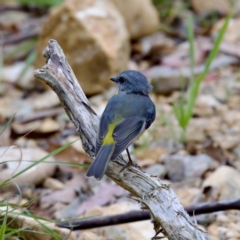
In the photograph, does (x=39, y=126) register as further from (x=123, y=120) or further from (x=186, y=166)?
(x=123, y=120)

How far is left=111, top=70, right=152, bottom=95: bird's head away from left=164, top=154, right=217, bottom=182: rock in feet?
4.08

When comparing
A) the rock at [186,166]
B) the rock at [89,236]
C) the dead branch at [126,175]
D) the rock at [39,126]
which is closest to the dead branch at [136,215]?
the rock at [89,236]

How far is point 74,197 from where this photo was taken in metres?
4.48

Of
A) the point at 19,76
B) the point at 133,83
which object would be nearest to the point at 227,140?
the point at 133,83

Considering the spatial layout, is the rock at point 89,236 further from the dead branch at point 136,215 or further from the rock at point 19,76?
the rock at point 19,76

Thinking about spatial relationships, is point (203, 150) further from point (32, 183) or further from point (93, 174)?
point (93, 174)

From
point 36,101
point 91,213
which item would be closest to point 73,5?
point 36,101

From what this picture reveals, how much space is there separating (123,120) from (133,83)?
0.38 m

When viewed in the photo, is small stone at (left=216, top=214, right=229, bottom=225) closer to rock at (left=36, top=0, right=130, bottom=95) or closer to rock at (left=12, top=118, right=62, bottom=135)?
rock at (left=12, top=118, right=62, bottom=135)

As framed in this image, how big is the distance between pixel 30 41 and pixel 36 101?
1392 mm

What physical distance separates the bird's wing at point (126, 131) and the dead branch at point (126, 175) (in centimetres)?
8

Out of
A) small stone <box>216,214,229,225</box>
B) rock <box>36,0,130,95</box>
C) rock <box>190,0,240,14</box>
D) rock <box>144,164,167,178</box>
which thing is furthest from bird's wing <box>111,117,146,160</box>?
rock <box>190,0,240,14</box>

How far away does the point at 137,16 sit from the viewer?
742 centimetres

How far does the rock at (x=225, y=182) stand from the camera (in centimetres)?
415
